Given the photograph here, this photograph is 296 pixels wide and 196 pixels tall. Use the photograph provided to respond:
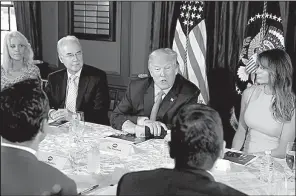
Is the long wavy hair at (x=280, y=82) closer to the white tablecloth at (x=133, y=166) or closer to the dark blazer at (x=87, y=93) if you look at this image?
the white tablecloth at (x=133, y=166)

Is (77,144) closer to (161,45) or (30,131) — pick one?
(30,131)

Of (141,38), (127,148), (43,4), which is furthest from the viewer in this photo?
(43,4)

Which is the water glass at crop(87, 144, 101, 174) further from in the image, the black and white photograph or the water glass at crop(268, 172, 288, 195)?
the water glass at crop(268, 172, 288, 195)

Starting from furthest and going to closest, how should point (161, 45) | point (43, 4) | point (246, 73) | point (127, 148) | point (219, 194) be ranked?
point (43, 4), point (161, 45), point (246, 73), point (127, 148), point (219, 194)

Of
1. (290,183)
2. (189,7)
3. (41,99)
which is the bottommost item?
(290,183)

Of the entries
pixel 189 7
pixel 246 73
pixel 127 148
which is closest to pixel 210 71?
pixel 246 73

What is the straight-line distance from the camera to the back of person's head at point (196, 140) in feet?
4.98

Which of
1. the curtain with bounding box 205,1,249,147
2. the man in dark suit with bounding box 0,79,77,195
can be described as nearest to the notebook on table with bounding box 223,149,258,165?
the man in dark suit with bounding box 0,79,77,195

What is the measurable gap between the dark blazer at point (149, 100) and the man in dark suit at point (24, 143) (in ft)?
4.42

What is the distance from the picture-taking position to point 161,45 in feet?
15.5

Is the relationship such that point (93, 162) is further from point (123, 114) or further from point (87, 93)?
point (87, 93)

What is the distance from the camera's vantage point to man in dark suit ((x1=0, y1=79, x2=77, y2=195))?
4.78 ft

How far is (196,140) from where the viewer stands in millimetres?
1521

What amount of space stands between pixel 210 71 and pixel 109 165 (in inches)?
96.9
